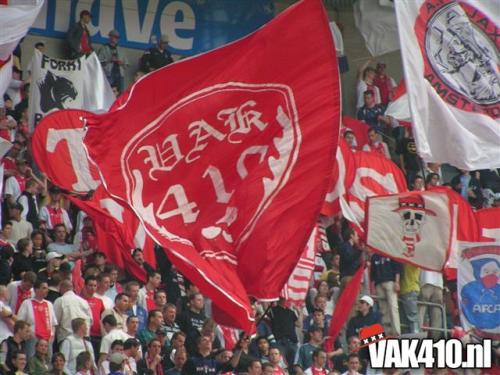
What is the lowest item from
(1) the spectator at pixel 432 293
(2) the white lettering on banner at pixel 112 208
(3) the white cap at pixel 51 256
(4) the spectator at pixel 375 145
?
Answer: (1) the spectator at pixel 432 293

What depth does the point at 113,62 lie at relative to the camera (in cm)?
2605

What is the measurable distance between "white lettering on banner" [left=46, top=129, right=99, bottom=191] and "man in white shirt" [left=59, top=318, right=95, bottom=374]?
13.0 ft

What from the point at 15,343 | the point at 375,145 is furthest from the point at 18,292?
the point at 375,145

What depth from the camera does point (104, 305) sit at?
60.3 ft

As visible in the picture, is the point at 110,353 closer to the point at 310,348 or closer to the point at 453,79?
the point at 310,348

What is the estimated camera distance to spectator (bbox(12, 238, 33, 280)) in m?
18.7

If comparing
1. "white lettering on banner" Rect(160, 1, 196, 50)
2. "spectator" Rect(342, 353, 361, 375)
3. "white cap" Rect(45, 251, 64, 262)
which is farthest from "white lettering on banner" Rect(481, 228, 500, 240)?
"white lettering on banner" Rect(160, 1, 196, 50)

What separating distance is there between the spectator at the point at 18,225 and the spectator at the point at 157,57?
675 cm

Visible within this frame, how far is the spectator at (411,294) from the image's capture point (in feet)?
75.5

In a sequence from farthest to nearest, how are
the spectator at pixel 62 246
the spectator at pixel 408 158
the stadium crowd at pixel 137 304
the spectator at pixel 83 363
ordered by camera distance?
1. the spectator at pixel 408 158
2. the spectator at pixel 62 246
3. the stadium crowd at pixel 137 304
4. the spectator at pixel 83 363

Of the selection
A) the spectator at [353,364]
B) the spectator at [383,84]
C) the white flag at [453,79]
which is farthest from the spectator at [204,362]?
the spectator at [383,84]

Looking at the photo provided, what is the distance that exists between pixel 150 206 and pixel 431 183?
11.4 meters

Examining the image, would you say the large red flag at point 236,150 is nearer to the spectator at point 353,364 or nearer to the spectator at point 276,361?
the spectator at point 276,361

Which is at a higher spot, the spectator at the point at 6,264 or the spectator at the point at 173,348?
the spectator at the point at 6,264
